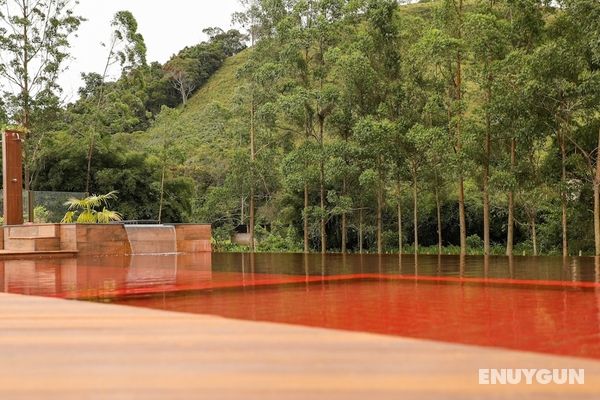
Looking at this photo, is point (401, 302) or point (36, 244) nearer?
point (401, 302)

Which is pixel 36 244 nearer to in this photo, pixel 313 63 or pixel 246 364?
pixel 313 63

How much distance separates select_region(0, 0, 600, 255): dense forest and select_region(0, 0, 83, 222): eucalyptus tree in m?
0.04

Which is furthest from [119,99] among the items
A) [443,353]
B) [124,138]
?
[443,353]

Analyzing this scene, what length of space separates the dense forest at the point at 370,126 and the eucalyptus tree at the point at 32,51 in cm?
4

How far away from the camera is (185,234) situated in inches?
500

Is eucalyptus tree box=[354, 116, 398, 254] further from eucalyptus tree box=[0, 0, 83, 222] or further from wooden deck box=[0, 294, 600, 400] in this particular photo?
wooden deck box=[0, 294, 600, 400]

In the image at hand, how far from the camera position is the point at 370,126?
1487cm

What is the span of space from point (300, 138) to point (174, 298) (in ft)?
50.0

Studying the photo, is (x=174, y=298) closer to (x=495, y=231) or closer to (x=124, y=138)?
(x=495, y=231)

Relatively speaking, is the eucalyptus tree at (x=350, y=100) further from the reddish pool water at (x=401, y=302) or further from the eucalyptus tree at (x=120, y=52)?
the reddish pool water at (x=401, y=302)

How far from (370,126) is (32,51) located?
1098 centimetres

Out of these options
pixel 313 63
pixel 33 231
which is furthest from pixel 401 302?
pixel 313 63

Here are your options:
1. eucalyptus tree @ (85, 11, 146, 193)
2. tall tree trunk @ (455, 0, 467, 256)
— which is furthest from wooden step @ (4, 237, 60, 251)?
eucalyptus tree @ (85, 11, 146, 193)

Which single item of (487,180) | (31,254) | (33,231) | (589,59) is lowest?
(31,254)
